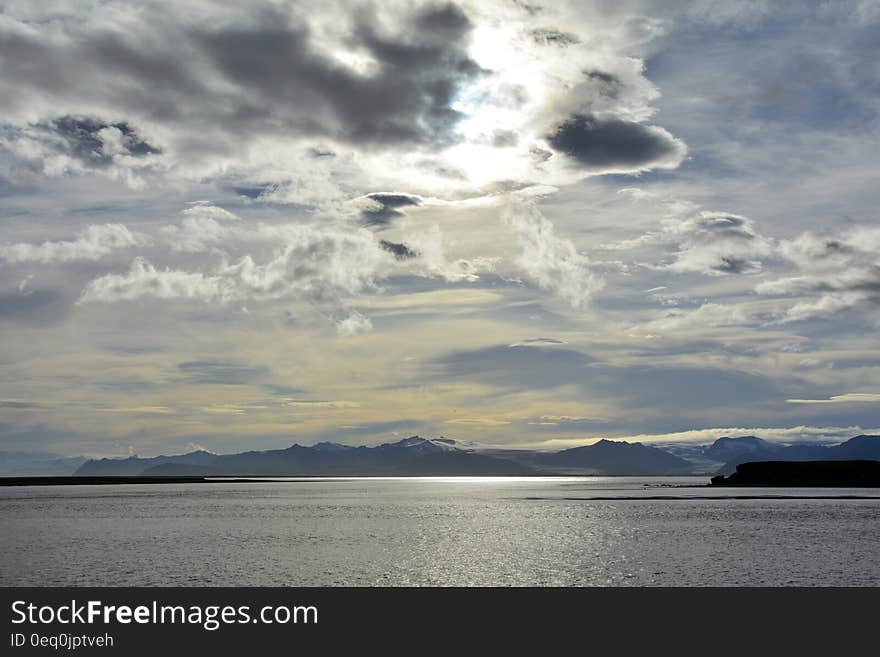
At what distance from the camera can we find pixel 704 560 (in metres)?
81.2

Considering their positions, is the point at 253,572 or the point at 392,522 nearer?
the point at 253,572
